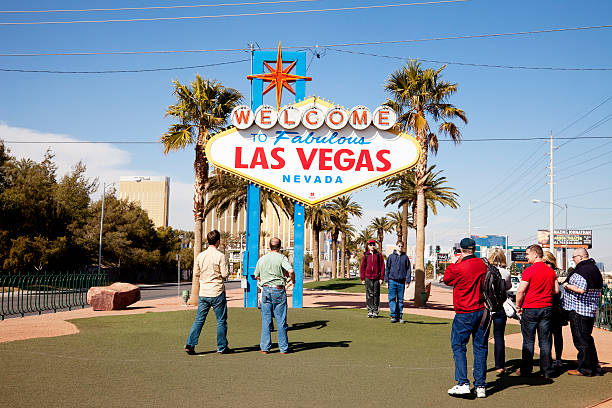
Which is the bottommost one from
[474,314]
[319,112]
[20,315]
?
[20,315]

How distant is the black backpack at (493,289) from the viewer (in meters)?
6.74

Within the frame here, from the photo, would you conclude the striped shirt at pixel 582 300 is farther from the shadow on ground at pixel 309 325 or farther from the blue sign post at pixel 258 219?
the blue sign post at pixel 258 219

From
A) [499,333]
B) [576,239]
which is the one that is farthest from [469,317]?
[576,239]

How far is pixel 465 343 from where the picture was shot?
6.55 meters

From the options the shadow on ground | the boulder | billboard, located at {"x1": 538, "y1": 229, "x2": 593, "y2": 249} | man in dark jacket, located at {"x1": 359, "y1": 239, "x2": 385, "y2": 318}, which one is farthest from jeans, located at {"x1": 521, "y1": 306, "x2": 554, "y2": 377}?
billboard, located at {"x1": 538, "y1": 229, "x2": 593, "y2": 249}

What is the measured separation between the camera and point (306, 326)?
12602mm

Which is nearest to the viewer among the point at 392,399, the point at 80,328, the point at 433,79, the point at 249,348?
the point at 392,399

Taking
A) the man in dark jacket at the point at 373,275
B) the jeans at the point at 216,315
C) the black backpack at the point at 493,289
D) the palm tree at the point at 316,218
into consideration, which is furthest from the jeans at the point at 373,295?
the palm tree at the point at 316,218

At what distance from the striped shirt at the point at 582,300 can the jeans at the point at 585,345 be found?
72 mm

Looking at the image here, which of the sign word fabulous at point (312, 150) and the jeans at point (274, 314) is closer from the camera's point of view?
the jeans at point (274, 314)

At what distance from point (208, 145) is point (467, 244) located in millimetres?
11359

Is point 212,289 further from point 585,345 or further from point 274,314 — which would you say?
point 585,345

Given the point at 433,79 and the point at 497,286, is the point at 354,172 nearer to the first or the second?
the point at 433,79

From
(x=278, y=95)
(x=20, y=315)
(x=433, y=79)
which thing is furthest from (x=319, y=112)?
(x=20, y=315)
